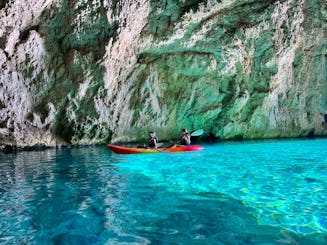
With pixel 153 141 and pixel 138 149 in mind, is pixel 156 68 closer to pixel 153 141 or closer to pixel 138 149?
pixel 153 141

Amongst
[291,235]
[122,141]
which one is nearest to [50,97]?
[122,141]

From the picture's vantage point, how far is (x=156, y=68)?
2009 centimetres

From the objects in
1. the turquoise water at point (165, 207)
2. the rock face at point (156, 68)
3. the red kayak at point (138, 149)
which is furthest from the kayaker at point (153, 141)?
the turquoise water at point (165, 207)

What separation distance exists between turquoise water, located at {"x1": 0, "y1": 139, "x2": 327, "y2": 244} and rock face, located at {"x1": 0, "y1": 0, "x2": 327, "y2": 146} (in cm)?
878

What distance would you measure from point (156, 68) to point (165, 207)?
15570 mm

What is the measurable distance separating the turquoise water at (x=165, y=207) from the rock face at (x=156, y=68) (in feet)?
28.8

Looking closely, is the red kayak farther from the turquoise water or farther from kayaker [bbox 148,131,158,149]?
the turquoise water

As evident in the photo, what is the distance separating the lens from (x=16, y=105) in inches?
640

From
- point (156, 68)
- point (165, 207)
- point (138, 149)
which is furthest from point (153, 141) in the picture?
point (165, 207)

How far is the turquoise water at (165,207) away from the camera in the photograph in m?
4.00

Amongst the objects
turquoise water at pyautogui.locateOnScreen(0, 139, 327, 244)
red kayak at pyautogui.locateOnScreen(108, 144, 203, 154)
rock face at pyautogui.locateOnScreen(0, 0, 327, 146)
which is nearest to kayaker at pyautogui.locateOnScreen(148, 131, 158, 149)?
red kayak at pyautogui.locateOnScreen(108, 144, 203, 154)

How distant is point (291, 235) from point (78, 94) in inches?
589

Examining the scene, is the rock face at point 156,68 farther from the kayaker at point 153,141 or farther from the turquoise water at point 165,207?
the turquoise water at point 165,207

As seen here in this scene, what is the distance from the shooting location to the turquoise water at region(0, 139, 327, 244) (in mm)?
4004
